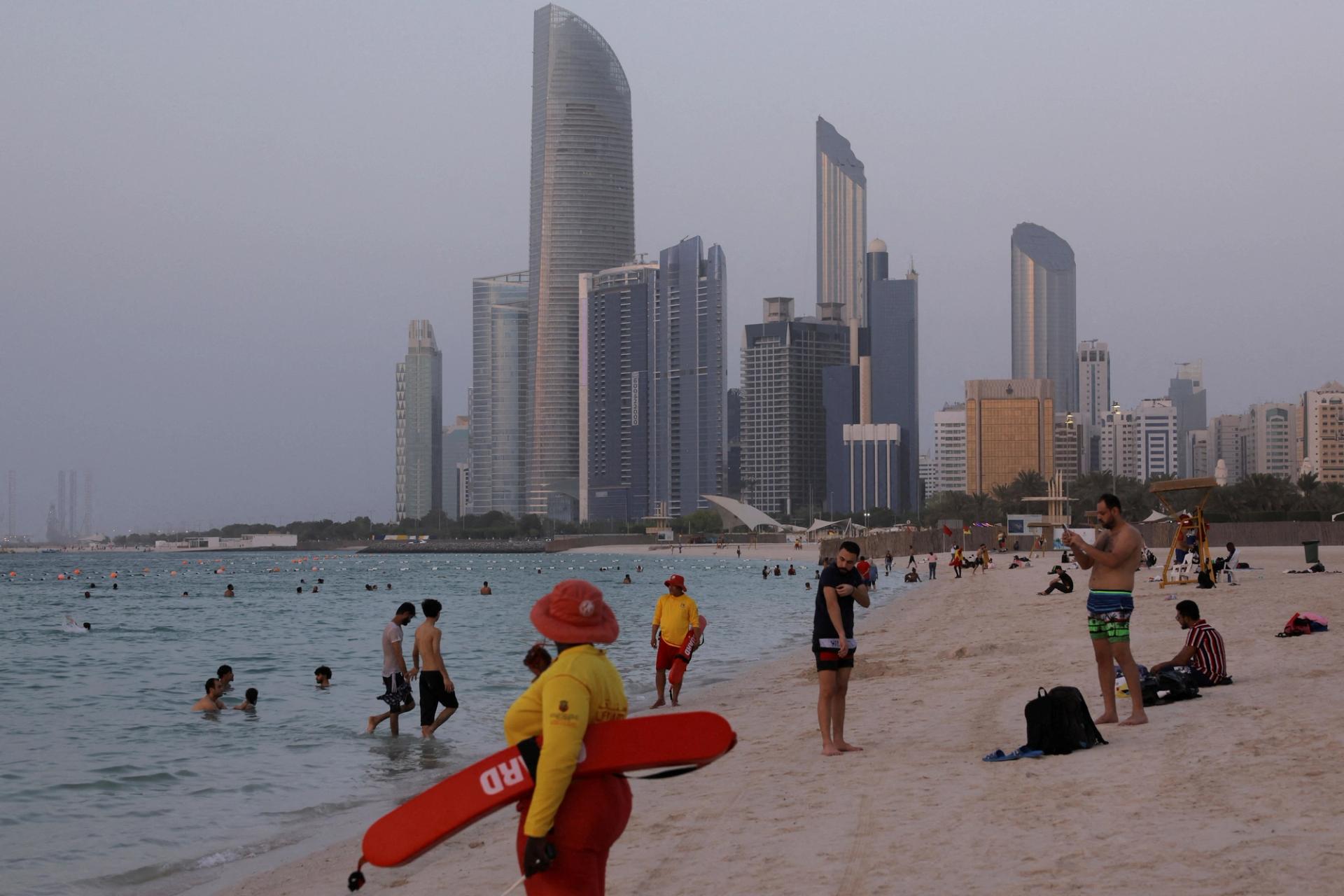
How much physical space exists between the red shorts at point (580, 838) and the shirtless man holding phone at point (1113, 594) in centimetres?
581

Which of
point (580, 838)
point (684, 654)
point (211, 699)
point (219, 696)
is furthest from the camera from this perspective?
point (219, 696)

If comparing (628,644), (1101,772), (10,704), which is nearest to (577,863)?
(1101,772)

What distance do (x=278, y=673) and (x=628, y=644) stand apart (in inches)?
305

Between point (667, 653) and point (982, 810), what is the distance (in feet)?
24.6

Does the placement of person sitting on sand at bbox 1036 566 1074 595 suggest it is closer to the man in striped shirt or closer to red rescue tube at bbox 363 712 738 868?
the man in striped shirt

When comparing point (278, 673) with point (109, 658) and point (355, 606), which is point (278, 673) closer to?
point (109, 658)

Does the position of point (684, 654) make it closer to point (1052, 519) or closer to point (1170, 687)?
point (1170, 687)

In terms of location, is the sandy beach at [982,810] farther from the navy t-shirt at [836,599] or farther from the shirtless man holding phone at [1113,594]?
the navy t-shirt at [836,599]

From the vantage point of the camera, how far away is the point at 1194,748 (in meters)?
8.15

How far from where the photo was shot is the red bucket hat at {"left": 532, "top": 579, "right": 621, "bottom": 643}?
156 inches

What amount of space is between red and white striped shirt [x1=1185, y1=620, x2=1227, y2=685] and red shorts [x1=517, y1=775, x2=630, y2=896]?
862cm

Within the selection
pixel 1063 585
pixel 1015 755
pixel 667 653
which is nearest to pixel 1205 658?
pixel 1015 755

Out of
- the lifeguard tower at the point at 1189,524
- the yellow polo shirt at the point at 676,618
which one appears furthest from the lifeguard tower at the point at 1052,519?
the yellow polo shirt at the point at 676,618

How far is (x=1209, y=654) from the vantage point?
1102cm
